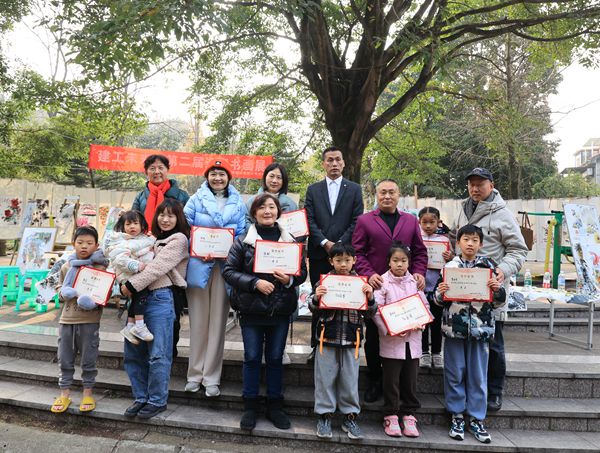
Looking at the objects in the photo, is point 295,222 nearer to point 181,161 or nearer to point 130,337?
point 130,337

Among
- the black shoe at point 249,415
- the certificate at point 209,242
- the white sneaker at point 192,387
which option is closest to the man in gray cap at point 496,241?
the black shoe at point 249,415

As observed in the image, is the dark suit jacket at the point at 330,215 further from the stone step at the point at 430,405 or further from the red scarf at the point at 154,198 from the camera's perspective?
the red scarf at the point at 154,198

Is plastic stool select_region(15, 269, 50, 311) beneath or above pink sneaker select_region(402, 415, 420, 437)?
above

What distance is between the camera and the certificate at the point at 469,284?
3.03 metres

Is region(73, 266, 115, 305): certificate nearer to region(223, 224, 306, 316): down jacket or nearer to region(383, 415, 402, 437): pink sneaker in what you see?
region(223, 224, 306, 316): down jacket

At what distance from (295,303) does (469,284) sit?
4.64 feet

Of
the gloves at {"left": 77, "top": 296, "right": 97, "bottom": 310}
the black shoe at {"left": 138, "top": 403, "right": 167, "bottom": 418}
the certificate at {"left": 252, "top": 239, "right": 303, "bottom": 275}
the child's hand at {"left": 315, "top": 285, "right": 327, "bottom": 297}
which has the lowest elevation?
the black shoe at {"left": 138, "top": 403, "right": 167, "bottom": 418}


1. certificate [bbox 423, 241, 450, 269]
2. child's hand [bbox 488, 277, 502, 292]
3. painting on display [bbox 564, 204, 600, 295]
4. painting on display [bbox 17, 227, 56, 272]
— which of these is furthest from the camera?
painting on display [bbox 17, 227, 56, 272]

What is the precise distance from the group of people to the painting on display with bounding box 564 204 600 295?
1.97 metres

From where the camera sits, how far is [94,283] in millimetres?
Result: 3236

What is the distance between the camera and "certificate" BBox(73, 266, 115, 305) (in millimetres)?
3209

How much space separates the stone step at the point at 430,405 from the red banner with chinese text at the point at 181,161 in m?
7.74

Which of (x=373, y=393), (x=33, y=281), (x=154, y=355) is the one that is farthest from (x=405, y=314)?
(x=33, y=281)

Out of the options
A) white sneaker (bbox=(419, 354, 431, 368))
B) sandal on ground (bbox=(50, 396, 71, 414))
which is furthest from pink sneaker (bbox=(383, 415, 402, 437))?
sandal on ground (bbox=(50, 396, 71, 414))
